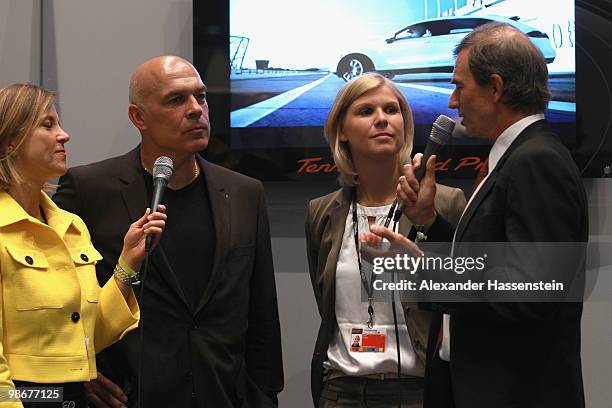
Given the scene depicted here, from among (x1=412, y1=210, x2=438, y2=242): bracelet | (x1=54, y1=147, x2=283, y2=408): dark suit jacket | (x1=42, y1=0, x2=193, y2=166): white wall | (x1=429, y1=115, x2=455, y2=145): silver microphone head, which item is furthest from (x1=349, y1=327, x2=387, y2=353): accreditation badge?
(x1=42, y1=0, x2=193, y2=166): white wall

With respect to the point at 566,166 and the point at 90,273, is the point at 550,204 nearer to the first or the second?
the point at 566,166

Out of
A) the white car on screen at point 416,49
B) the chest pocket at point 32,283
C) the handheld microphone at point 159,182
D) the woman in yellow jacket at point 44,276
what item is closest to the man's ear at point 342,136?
the white car on screen at point 416,49

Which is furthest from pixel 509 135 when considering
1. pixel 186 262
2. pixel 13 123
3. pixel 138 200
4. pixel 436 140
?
pixel 13 123

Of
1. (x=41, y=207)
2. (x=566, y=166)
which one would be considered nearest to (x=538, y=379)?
(x=566, y=166)

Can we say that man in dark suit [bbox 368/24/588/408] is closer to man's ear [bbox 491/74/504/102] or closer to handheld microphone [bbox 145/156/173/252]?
man's ear [bbox 491/74/504/102]

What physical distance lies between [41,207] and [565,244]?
1528mm

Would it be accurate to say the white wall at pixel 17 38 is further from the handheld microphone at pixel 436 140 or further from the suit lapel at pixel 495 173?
the suit lapel at pixel 495 173

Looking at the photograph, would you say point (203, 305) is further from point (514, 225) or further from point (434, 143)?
point (514, 225)

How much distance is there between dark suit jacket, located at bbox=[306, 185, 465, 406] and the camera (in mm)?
3014

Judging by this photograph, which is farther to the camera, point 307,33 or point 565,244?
point 307,33

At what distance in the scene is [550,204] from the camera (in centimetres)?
227

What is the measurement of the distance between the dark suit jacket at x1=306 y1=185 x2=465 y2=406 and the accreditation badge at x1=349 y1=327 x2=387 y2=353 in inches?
3.7

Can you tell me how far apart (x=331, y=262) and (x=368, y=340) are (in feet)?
1.01

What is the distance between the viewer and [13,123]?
259 cm
